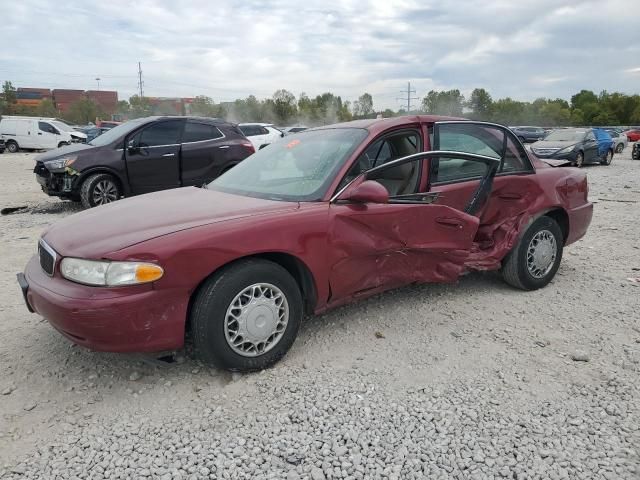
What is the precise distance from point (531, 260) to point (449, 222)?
1.21 metres

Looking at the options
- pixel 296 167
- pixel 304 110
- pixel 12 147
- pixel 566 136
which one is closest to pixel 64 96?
pixel 304 110

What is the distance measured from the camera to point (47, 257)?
296 cm

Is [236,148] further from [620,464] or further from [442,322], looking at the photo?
[620,464]

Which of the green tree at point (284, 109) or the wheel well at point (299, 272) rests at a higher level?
the green tree at point (284, 109)

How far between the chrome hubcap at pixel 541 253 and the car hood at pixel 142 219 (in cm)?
242

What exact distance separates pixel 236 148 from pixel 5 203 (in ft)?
15.3

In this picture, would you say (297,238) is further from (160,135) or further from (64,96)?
(64,96)

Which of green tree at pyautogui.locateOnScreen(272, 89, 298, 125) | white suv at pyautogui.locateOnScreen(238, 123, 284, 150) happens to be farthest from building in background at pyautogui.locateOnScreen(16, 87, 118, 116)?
white suv at pyautogui.locateOnScreen(238, 123, 284, 150)

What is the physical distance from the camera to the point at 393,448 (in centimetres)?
236

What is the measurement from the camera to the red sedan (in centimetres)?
264

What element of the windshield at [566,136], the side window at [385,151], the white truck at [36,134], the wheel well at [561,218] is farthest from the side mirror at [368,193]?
the white truck at [36,134]

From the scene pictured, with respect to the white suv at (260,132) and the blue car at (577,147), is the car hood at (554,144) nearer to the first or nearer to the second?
the blue car at (577,147)

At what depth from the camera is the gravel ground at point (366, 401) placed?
2.27 m

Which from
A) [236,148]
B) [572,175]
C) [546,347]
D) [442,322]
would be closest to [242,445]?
[442,322]
